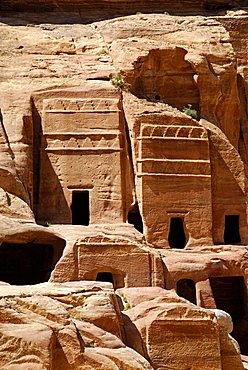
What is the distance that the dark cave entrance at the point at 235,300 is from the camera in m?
27.1

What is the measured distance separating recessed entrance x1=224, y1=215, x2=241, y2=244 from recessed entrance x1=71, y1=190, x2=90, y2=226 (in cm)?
478

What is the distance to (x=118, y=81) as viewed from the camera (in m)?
27.9

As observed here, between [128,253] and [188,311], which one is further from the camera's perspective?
[128,253]

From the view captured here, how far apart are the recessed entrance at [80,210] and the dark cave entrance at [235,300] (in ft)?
15.5

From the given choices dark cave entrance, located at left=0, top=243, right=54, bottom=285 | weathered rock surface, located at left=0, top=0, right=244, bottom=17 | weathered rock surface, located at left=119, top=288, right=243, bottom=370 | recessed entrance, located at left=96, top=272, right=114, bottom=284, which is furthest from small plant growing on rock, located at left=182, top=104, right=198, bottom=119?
weathered rock surface, located at left=119, top=288, right=243, bottom=370

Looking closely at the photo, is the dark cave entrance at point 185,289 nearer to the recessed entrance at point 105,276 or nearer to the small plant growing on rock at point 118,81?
the recessed entrance at point 105,276

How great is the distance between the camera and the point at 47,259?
26328 mm

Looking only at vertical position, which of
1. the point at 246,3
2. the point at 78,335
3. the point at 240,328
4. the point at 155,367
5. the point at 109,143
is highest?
the point at 246,3

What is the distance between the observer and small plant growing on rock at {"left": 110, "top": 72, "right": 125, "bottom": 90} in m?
27.8

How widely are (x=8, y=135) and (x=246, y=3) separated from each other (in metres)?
13.2

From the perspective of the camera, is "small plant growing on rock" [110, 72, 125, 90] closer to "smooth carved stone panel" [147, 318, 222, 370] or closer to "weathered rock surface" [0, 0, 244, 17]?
"weathered rock surface" [0, 0, 244, 17]

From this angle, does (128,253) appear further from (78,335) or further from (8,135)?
(78,335)

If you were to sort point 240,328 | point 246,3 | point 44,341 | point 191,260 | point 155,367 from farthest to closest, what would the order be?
point 246,3, point 240,328, point 191,260, point 155,367, point 44,341

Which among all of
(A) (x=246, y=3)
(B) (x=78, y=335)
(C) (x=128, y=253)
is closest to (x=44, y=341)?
(B) (x=78, y=335)
